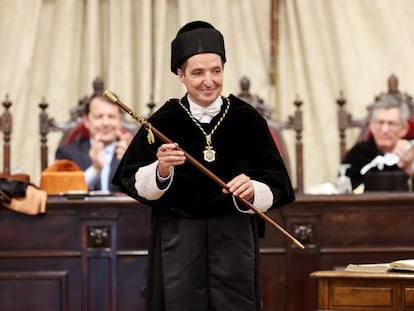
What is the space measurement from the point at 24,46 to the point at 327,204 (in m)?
4.26

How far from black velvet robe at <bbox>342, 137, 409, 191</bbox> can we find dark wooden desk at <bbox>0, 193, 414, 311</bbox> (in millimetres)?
401

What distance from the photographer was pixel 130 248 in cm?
553

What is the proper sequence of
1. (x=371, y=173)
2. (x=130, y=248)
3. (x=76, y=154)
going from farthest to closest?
1. (x=76, y=154)
2. (x=371, y=173)
3. (x=130, y=248)

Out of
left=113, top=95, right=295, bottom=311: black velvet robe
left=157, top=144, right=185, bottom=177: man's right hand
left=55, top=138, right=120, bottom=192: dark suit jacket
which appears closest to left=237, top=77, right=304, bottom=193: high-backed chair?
left=55, top=138, right=120, bottom=192: dark suit jacket

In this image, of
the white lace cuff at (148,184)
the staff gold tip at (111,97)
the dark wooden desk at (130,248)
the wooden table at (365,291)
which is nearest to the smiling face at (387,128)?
the dark wooden desk at (130,248)

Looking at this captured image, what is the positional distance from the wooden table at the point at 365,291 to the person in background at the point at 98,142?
2.75 meters

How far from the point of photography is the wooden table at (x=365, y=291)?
160 inches

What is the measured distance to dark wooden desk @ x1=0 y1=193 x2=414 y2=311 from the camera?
547cm

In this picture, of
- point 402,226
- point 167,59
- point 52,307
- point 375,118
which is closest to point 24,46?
point 167,59

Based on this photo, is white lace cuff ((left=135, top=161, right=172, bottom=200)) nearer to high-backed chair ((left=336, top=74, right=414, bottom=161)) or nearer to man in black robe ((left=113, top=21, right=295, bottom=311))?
man in black robe ((left=113, top=21, right=295, bottom=311))

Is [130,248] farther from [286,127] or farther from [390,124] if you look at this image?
[390,124]

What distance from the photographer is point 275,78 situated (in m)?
9.12

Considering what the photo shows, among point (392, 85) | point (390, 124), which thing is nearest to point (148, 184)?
point (390, 124)

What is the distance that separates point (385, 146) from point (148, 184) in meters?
3.75
